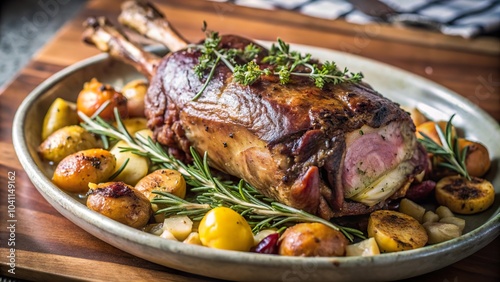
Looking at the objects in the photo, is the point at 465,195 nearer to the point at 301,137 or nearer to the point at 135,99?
the point at 301,137

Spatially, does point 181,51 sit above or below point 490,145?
above

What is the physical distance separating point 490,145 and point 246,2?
2637 mm

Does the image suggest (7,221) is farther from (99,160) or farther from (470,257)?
(470,257)

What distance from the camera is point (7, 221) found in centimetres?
271

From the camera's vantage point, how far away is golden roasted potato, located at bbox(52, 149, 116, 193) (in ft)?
9.23

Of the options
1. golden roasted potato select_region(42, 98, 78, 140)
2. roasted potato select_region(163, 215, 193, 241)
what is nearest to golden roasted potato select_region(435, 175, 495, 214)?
roasted potato select_region(163, 215, 193, 241)

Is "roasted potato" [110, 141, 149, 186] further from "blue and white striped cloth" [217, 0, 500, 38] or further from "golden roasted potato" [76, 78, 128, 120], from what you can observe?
"blue and white striped cloth" [217, 0, 500, 38]

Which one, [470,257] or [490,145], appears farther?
[490,145]

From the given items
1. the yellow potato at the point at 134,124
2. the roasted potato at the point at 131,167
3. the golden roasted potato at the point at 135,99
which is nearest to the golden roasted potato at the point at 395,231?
the roasted potato at the point at 131,167

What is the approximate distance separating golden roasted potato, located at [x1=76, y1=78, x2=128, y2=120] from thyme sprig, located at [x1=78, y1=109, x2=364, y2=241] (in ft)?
1.25

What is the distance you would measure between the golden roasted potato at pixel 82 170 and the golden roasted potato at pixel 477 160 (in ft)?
5.51

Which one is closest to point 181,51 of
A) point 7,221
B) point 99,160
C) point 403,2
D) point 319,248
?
point 99,160

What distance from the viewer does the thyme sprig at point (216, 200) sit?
2562mm

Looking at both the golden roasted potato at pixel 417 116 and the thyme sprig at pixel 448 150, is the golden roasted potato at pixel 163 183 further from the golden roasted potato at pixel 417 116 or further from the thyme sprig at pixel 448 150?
the golden roasted potato at pixel 417 116
